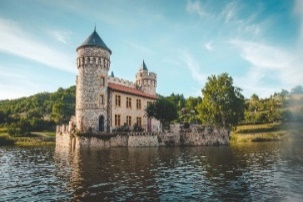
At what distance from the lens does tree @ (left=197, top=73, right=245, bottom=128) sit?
58.6 meters

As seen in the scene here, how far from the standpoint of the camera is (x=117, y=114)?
5275cm

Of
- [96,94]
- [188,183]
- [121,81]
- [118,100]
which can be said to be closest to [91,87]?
[96,94]

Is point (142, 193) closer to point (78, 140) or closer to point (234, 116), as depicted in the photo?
point (78, 140)

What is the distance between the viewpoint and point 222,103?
58938mm

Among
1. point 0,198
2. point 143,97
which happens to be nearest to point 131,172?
point 0,198

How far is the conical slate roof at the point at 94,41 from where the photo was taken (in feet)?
164

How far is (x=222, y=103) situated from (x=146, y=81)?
1940 cm

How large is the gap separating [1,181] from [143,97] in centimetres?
4292

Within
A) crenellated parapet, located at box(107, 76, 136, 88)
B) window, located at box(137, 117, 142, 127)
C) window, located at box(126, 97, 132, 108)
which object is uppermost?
crenellated parapet, located at box(107, 76, 136, 88)

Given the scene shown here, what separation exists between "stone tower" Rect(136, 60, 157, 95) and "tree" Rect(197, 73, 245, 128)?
13.2 m

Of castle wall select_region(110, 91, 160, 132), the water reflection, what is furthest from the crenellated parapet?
the water reflection

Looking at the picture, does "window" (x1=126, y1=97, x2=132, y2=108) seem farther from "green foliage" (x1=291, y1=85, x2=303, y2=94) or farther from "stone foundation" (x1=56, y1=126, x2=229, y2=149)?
"green foliage" (x1=291, y1=85, x2=303, y2=94)

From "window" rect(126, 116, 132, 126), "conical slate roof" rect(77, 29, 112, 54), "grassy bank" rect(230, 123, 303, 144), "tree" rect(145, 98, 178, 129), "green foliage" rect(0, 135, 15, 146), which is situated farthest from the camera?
"green foliage" rect(0, 135, 15, 146)

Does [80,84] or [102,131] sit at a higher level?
[80,84]
